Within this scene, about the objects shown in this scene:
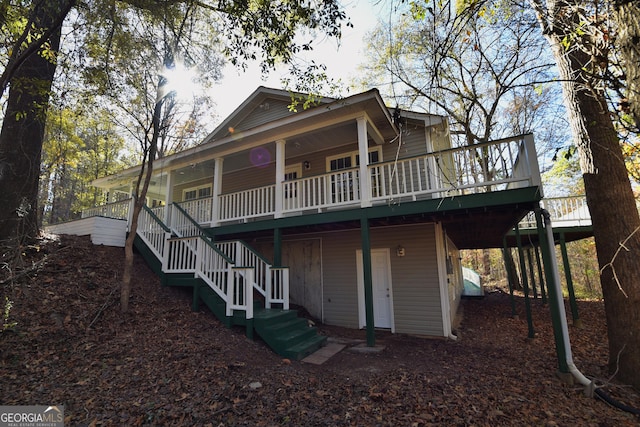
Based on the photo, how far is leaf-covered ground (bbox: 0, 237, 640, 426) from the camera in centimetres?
321

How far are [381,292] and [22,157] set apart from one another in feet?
29.4

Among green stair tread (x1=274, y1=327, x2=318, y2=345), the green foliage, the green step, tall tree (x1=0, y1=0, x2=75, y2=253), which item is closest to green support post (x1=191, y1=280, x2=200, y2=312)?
green stair tread (x1=274, y1=327, x2=318, y2=345)

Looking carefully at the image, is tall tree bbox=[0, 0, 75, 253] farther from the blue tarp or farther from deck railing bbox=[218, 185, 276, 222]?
the blue tarp

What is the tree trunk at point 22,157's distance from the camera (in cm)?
608

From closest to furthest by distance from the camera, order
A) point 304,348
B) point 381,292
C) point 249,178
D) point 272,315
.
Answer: point 304,348 → point 272,315 → point 381,292 → point 249,178

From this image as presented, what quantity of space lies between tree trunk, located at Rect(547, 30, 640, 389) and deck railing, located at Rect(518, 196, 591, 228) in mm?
6506

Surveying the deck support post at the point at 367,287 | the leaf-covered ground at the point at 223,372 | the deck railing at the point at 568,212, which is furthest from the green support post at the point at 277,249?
the deck railing at the point at 568,212

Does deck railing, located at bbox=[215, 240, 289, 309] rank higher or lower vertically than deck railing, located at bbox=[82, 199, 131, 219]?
lower

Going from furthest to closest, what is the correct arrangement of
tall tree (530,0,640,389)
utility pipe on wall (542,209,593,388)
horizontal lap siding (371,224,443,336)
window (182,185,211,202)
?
window (182,185,211,202) → horizontal lap siding (371,224,443,336) → utility pipe on wall (542,209,593,388) → tall tree (530,0,640,389)

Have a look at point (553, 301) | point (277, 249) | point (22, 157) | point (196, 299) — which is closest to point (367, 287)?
point (277, 249)

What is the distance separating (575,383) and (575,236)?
336 inches

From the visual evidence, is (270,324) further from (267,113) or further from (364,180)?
(267,113)

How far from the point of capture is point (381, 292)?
7.80m

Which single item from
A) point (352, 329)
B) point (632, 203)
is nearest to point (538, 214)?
point (632, 203)
